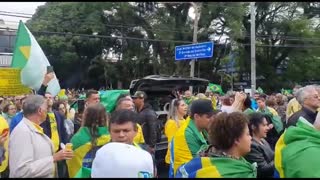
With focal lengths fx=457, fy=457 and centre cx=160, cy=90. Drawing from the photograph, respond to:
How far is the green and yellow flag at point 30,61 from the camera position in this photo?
7.24 metres

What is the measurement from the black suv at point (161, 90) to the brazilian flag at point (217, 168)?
4712 millimetres

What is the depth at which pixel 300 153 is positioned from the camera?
3004 millimetres

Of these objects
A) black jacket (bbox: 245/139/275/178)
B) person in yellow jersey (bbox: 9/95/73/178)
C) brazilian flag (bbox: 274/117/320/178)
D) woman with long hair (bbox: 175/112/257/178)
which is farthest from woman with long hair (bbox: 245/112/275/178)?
person in yellow jersey (bbox: 9/95/73/178)

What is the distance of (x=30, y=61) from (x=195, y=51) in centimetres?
1780

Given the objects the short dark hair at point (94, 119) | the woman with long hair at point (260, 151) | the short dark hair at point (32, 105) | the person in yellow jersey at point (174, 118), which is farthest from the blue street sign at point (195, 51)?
the short dark hair at point (32, 105)

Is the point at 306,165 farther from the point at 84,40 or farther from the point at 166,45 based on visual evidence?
the point at 84,40

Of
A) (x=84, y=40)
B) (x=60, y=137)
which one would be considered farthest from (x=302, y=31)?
(x=60, y=137)

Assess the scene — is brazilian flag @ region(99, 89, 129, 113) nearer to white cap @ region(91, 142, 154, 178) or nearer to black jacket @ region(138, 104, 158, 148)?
black jacket @ region(138, 104, 158, 148)

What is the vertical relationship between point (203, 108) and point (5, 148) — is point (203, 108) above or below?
above

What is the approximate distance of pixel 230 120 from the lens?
3.04 m

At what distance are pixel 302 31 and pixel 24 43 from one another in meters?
31.5

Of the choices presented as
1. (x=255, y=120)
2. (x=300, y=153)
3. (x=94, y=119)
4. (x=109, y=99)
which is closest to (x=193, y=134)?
(x=255, y=120)

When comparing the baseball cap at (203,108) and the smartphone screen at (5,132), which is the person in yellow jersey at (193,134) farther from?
the smartphone screen at (5,132)

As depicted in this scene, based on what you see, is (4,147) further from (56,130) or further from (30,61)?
(30,61)
